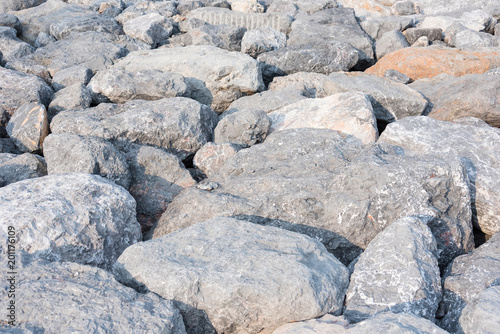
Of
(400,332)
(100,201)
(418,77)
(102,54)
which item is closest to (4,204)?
(100,201)

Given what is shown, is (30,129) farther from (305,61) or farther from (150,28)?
(150,28)

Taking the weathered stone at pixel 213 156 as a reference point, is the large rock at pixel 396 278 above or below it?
above

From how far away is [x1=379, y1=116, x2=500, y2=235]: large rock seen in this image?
128 inches

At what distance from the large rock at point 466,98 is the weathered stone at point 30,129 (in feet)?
13.7

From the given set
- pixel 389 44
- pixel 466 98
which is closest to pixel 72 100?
pixel 466 98

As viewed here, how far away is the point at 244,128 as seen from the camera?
398 cm

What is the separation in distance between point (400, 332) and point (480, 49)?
591cm

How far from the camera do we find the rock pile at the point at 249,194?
198cm

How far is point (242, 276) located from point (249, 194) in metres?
1.06

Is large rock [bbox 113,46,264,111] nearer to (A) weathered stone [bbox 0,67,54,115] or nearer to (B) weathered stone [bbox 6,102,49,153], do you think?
(A) weathered stone [bbox 0,67,54,115]

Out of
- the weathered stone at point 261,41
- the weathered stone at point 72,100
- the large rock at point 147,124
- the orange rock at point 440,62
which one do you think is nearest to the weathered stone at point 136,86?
the weathered stone at point 72,100

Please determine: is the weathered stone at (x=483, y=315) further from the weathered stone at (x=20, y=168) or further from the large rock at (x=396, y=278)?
the weathered stone at (x=20, y=168)

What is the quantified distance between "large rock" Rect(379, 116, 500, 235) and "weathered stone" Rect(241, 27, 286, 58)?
3382mm

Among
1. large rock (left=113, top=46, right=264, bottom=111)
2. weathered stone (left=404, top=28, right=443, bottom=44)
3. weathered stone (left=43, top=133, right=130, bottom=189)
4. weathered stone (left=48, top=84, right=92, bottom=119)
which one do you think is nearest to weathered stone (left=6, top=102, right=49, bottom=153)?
weathered stone (left=48, top=84, right=92, bottom=119)
